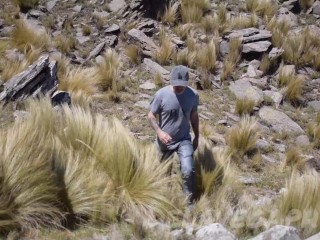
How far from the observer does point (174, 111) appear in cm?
550

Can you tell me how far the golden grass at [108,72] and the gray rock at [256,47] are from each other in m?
2.97

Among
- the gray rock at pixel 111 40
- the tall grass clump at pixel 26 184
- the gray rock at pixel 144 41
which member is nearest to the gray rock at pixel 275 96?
the gray rock at pixel 144 41

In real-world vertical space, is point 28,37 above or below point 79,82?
above

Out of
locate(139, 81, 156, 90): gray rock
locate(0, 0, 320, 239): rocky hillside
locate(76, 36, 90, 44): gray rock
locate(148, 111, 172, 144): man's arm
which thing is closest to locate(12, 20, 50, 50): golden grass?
locate(0, 0, 320, 239): rocky hillside

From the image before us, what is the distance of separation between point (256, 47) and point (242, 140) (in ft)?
12.5

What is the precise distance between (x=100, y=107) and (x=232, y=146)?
7.85ft

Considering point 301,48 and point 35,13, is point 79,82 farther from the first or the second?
point 301,48

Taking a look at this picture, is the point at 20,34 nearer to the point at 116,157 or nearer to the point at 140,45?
the point at 140,45

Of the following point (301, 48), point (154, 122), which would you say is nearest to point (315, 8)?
point (301, 48)

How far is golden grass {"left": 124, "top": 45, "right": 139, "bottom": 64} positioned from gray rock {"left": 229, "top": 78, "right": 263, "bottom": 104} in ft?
6.79

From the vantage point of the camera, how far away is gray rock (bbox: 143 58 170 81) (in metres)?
9.81

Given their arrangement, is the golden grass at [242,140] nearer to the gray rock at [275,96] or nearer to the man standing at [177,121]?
the gray rock at [275,96]

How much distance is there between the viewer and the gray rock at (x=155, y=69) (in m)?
9.81

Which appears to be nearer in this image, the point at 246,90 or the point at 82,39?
the point at 246,90
